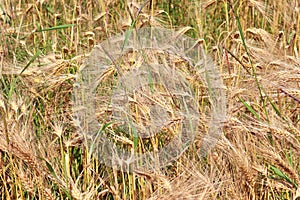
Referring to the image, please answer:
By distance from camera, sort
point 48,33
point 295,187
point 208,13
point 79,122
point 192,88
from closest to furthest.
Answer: point 295,187
point 79,122
point 192,88
point 48,33
point 208,13

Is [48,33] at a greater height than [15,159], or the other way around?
[48,33]

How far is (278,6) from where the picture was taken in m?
2.75

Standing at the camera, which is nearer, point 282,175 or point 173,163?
point 282,175

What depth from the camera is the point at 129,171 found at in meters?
1.77

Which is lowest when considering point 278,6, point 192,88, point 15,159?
point 15,159

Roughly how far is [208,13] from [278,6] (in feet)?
1.30

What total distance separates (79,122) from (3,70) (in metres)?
0.33

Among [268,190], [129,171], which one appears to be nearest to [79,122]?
[129,171]

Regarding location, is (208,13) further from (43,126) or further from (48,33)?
(43,126)

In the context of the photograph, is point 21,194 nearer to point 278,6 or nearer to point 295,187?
point 295,187

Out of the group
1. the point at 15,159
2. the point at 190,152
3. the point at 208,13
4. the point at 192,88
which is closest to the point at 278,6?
the point at 208,13

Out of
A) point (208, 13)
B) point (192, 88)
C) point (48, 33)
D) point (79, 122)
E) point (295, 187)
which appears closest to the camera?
point (295, 187)

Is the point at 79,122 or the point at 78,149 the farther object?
the point at 78,149

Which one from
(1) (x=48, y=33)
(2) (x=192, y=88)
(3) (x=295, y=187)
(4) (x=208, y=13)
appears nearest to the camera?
(3) (x=295, y=187)
